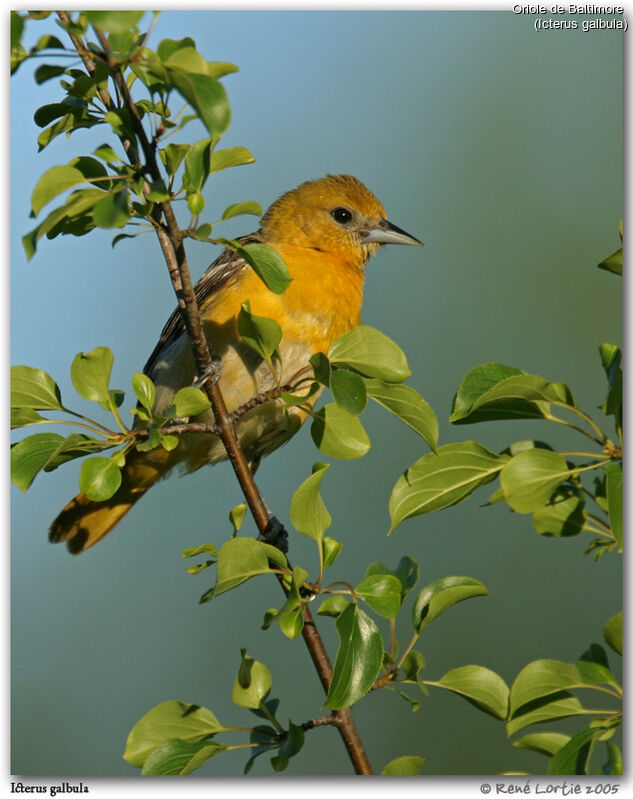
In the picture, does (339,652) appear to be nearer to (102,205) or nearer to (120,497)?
(102,205)

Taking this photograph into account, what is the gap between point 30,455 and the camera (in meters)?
1.93

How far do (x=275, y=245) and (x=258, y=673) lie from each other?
2.00m

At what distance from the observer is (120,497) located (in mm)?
3627

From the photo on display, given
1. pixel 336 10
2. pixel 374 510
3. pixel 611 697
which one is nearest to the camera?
pixel 611 697

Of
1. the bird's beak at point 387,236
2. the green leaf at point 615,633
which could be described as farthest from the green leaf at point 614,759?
the bird's beak at point 387,236

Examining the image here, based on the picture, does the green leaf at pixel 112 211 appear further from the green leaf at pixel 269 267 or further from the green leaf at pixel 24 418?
the green leaf at pixel 24 418

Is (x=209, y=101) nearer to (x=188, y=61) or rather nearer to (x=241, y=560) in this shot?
(x=188, y=61)

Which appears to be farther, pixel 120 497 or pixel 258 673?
pixel 120 497

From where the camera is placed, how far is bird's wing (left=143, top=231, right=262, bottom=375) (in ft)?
11.2

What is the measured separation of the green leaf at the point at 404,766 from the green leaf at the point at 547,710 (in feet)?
0.73

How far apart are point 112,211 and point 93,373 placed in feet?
1.54

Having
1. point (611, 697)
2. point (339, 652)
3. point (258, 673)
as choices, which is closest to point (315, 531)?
point (339, 652)

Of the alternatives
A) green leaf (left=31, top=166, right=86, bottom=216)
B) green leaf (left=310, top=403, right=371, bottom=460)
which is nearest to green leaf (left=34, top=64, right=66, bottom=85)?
green leaf (left=31, top=166, right=86, bottom=216)

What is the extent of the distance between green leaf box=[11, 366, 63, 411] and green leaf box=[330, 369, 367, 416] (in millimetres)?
632
